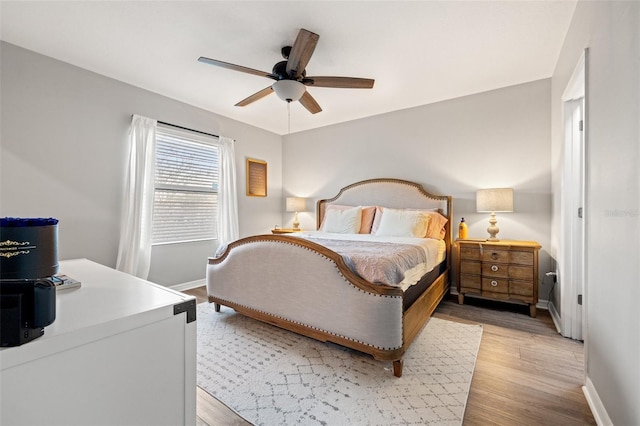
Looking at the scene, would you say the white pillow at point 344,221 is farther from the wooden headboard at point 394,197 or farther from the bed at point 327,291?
the bed at point 327,291

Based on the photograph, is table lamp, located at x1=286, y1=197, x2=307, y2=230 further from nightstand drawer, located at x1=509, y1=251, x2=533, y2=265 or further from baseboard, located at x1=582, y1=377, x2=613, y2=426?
baseboard, located at x1=582, y1=377, x2=613, y2=426

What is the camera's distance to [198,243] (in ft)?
13.0

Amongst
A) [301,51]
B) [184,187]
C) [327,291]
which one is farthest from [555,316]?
[184,187]


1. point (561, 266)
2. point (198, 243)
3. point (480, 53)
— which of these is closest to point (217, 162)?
point (198, 243)

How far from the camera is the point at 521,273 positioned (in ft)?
9.16

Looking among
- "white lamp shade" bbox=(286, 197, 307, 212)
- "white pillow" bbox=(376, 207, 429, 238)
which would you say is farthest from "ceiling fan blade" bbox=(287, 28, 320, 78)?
"white lamp shade" bbox=(286, 197, 307, 212)

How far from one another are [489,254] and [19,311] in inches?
135

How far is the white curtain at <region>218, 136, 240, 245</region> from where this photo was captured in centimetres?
418

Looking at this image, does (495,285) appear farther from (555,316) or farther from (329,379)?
(329,379)

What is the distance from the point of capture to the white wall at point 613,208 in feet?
3.64

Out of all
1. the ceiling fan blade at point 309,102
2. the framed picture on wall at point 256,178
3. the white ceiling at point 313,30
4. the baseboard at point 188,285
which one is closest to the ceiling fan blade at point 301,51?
the white ceiling at point 313,30

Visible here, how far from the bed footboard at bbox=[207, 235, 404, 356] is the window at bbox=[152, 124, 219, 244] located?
1360mm

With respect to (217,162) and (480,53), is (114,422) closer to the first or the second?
(480,53)

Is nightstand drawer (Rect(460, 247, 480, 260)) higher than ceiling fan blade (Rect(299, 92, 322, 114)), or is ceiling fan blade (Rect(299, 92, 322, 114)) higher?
ceiling fan blade (Rect(299, 92, 322, 114))
